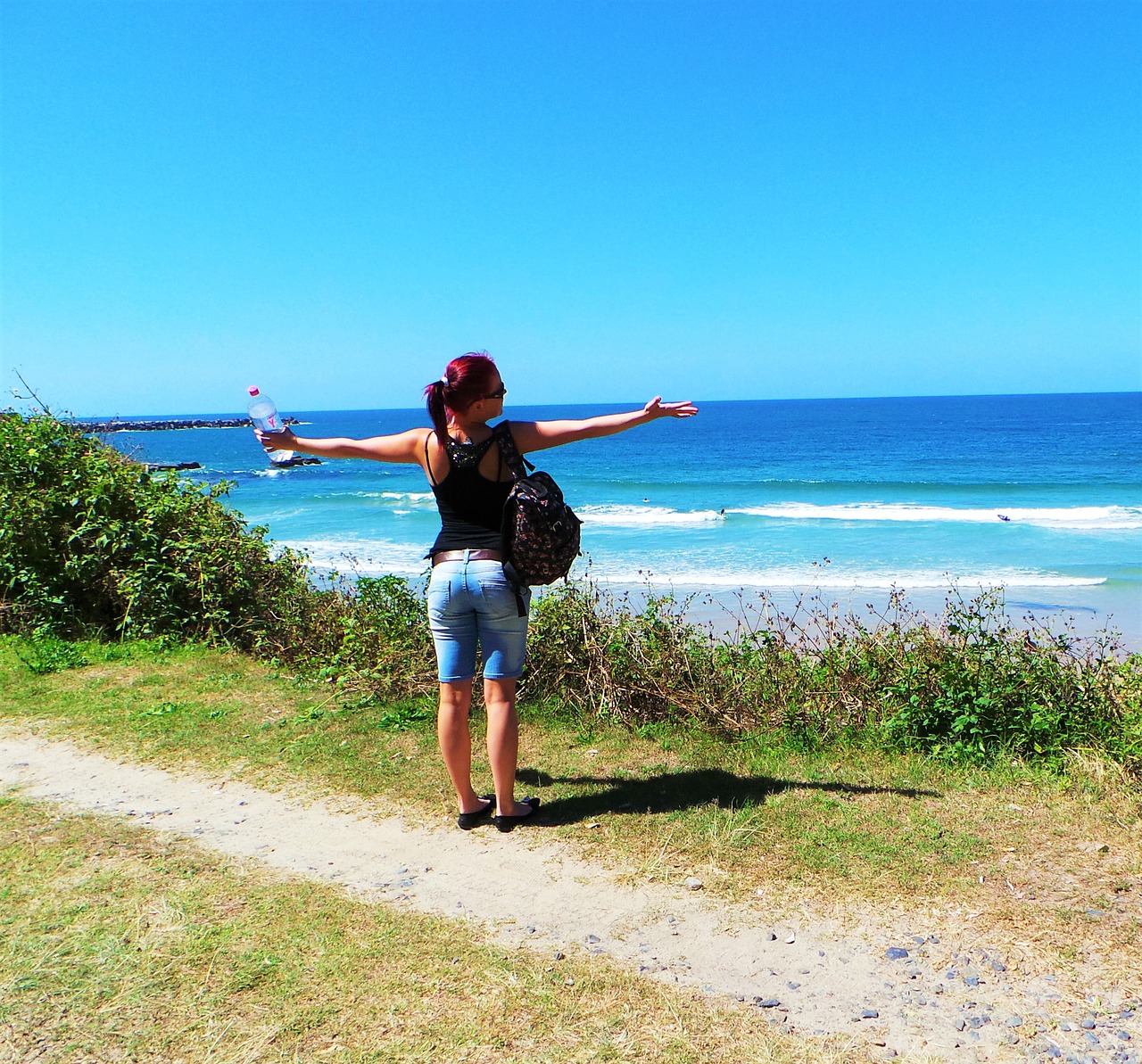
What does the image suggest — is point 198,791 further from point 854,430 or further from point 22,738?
point 854,430

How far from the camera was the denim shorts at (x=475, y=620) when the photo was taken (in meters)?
3.57

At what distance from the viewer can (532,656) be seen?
216 inches

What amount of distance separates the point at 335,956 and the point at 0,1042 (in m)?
0.91

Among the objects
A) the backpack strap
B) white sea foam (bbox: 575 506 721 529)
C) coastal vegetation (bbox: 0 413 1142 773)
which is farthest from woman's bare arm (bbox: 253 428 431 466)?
white sea foam (bbox: 575 506 721 529)

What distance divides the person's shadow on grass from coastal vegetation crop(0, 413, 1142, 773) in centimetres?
47

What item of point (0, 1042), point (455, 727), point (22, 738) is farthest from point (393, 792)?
point (22, 738)

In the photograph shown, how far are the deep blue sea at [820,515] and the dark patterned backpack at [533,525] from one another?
111 inches

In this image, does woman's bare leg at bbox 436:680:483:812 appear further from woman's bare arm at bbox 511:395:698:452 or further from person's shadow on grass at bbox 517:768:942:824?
woman's bare arm at bbox 511:395:698:452

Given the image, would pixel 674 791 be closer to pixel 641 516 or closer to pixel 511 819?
pixel 511 819

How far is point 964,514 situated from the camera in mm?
28688

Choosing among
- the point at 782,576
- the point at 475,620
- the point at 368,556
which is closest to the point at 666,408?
the point at 475,620

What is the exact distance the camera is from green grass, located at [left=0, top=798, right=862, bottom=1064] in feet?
8.12

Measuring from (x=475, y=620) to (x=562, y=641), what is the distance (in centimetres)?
175

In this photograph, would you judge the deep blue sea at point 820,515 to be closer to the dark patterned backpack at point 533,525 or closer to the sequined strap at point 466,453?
the dark patterned backpack at point 533,525
